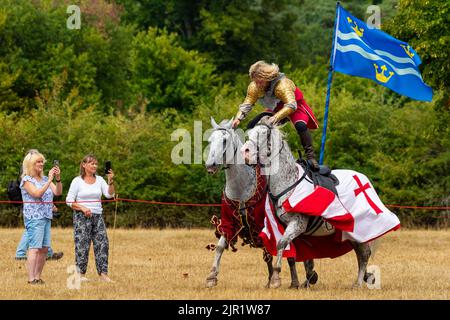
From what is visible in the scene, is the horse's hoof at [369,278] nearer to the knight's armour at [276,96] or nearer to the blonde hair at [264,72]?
the knight's armour at [276,96]

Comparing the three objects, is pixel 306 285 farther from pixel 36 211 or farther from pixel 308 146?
pixel 36 211

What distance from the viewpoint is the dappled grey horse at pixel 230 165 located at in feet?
42.6

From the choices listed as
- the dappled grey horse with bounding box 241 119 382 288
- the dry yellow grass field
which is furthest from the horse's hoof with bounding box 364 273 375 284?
the dappled grey horse with bounding box 241 119 382 288

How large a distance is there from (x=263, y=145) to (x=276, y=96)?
0.99m

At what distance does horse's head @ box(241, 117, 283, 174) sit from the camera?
12742 mm

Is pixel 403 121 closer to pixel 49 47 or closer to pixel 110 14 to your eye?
pixel 49 47

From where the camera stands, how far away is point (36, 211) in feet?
46.5

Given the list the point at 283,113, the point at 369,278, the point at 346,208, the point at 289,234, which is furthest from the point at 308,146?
the point at 369,278

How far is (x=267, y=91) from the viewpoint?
1384cm

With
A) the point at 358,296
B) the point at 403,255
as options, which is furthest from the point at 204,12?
the point at 358,296

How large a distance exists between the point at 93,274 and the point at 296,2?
1880 inches

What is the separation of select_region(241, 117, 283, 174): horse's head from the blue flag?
4891mm

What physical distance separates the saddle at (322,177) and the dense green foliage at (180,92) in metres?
10.2

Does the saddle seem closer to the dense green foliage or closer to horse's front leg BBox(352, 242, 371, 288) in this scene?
horse's front leg BBox(352, 242, 371, 288)
